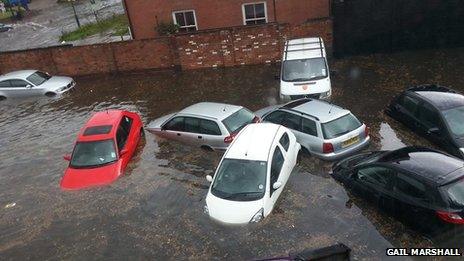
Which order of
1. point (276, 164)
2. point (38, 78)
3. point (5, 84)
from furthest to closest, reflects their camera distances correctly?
point (38, 78)
point (5, 84)
point (276, 164)

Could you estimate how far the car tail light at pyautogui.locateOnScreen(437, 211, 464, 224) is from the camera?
26.0ft

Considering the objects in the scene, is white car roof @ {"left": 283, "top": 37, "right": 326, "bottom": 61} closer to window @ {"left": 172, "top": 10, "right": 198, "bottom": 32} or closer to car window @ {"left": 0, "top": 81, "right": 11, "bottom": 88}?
window @ {"left": 172, "top": 10, "right": 198, "bottom": 32}

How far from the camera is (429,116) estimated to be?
12172 millimetres

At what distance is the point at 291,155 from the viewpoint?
37.8 ft

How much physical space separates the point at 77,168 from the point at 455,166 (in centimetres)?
1012

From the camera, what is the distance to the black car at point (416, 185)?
319 inches

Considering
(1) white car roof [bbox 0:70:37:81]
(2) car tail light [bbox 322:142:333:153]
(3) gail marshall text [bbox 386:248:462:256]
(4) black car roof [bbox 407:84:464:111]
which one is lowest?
(3) gail marshall text [bbox 386:248:462:256]

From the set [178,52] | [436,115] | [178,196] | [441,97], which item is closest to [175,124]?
[178,196]

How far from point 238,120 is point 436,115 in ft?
18.9

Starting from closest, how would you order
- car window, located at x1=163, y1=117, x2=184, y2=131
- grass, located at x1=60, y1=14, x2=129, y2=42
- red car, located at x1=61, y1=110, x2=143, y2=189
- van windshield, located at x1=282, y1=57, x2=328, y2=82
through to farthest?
red car, located at x1=61, y1=110, x2=143, y2=189 < car window, located at x1=163, y1=117, x2=184, y2=131 < van windshield, located at x1=282, y1=57, x2=328, y2=82 < grass, located at x1=60, y1=14, x2=129, y2=42

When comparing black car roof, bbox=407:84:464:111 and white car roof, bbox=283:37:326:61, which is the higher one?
white car roof, bbox=283:37:326:61

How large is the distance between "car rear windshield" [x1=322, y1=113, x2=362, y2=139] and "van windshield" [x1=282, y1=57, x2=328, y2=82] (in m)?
4.01

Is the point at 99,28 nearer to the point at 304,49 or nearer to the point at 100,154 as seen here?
the point at 304,49

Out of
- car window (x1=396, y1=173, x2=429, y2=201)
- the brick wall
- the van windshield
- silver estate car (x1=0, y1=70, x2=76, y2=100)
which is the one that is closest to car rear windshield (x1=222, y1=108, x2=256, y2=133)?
the van windshield
